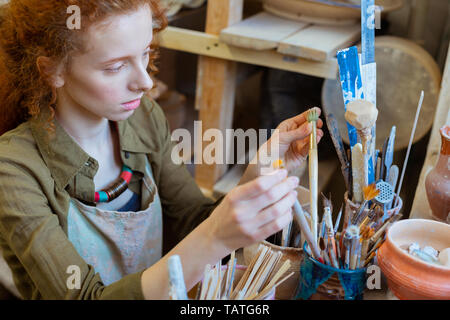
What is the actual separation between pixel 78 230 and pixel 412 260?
618mm

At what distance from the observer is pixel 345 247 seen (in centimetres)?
69

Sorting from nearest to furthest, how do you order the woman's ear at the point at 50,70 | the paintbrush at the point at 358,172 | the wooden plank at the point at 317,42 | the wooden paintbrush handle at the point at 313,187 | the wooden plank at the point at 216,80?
the wooden paintbrush handle at the point at 313,187 → the paintbrush at the point at 358,172 → the woman's ear at the point at 50,70 → the wooden plank at the point at 317,42 → the wooden plank at the point at 216,80

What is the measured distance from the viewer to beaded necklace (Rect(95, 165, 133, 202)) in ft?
3.20

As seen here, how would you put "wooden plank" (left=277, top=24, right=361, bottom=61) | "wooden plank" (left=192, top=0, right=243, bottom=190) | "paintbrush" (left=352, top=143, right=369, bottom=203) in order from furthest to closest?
"wooden plank" (left=192, top=0, right=243, bottom=190), "wooden plank" (left=277, top=24, right=361, bottom=61), "paintbrush" (left=352, top=143, right=369, bottom=203)

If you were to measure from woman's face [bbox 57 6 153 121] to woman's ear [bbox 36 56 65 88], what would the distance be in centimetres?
1

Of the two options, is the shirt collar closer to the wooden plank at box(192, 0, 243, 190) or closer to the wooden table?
the wooden table

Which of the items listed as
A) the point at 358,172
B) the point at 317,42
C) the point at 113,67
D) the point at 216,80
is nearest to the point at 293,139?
the point at 358,172

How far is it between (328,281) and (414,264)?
0.40ft

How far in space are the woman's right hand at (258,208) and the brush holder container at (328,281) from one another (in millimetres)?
107

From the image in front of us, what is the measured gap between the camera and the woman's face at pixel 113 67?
806mm

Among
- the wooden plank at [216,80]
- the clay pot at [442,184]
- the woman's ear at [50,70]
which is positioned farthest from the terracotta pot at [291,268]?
the wooden plank at [216,80]

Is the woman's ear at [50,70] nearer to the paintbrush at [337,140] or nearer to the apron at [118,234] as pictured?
the apron at [118,234]

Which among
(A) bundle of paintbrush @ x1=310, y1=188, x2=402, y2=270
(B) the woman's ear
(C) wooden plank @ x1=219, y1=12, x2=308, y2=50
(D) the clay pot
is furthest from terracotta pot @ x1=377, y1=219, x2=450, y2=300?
(C) wooden plank @ x1=219, y1=12, x2=308, y2=50

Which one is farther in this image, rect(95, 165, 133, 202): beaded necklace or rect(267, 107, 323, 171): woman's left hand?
rect(95, 165, 133, 202): beaded necklace
